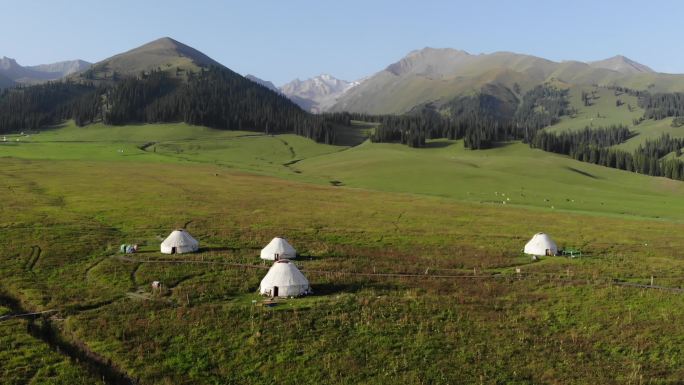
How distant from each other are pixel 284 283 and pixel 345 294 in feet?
16.4

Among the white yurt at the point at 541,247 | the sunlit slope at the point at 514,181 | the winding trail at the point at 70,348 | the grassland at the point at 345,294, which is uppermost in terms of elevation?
the sunlit slope at the point at 514,181

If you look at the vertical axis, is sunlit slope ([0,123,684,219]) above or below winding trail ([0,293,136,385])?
above

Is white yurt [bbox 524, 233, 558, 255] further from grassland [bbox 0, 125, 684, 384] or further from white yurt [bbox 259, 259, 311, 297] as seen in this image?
white yurt [bbox 259, 259, 311, 297]

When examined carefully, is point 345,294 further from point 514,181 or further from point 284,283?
point 514,181

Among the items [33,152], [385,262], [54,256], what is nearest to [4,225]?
[54,256]

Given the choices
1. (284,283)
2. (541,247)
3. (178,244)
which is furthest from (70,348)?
(541,247)

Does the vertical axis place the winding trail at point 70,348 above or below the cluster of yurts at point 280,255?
below

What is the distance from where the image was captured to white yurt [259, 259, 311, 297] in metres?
38.0

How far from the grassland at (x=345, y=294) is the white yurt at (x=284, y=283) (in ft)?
4.47

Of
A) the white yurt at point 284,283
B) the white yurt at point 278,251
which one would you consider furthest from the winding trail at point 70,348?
the white yurt at point 278,251

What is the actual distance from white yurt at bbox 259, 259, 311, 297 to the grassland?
4.47ft

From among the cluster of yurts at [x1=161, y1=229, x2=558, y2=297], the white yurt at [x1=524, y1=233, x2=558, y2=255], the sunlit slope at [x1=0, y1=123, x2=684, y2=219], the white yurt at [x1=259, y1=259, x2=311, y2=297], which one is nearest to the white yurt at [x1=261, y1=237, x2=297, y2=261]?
the cluster of yurts at [x1=161, y1=229, x2=558, y2=297]

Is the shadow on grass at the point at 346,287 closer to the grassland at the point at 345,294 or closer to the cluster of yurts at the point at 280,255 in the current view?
the grassland at the point at 345,294

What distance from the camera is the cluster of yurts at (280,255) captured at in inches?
1502
